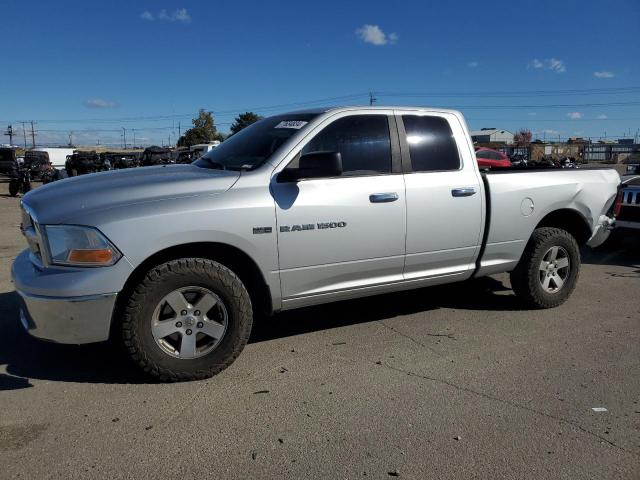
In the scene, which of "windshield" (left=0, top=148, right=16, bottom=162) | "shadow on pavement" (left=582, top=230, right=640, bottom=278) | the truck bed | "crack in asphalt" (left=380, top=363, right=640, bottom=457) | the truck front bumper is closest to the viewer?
"crack in asphalt" (left=380, top=363, right=640, bottom=457)

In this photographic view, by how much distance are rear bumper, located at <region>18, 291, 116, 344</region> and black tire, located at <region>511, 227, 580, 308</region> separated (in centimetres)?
373

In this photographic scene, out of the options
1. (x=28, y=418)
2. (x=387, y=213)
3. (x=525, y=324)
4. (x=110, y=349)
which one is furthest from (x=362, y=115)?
(x=28, y=418)

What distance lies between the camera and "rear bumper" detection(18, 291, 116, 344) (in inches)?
130

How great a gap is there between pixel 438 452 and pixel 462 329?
2083 mm

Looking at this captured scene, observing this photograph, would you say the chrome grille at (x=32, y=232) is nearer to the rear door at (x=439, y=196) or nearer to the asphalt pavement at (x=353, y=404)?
the asphalt pavement at (x=353, y=404)

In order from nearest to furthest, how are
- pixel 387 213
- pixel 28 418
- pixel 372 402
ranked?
pixel 28 418 → pixel 372 402 → pixel 387 213

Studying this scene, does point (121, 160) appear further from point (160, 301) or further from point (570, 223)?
point (160, 301)

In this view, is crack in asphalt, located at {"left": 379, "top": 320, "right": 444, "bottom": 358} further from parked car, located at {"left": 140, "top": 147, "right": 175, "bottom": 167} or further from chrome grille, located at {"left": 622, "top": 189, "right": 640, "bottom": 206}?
parked car, located at {"left": 140, "top": 147, "right": 175, "bottom": 167}

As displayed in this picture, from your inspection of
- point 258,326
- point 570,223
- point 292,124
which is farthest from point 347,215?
point 570,223

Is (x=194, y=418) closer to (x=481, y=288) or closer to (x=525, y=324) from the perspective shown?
(x=525, y=324)

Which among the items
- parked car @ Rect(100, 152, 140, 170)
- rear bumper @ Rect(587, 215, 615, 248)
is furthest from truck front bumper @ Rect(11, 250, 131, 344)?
parked car @ Rect(100, 152, 140, 170)

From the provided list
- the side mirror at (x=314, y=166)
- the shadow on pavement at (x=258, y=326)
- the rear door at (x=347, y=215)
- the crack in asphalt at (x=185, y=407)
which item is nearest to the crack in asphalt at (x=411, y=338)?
the shadow on pavement at (x=258, y=326)

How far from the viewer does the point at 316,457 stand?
2828 millimetres

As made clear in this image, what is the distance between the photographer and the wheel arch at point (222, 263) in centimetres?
352
